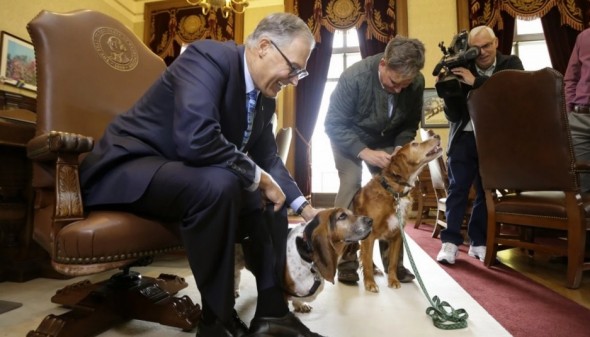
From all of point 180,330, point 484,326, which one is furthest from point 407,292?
point 180,330

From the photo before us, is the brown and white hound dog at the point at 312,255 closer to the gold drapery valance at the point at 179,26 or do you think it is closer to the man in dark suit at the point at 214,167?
the man in dark suit at the point at 214,167

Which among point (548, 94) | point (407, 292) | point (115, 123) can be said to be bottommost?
point (407, 292)

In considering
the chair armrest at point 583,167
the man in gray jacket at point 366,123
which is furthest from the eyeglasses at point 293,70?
the chair armrest at point 583,167

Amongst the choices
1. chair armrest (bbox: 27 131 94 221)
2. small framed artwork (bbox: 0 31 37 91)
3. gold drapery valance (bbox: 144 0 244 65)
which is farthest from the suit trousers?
small framed artwork (bbox: 0 31 37 91)

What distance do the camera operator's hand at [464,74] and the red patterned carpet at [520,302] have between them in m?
→ 1.23

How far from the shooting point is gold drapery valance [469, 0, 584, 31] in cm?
512

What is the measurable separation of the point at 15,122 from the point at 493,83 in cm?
255

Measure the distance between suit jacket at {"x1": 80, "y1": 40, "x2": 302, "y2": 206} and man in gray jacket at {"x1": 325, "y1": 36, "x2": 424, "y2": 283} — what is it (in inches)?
37.6

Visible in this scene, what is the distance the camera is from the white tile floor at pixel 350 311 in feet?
4.43

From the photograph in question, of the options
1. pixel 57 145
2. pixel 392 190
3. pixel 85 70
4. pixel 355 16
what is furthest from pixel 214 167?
pixel 355 16

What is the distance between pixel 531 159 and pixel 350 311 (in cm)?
133

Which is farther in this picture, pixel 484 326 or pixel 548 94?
pixel 548 94

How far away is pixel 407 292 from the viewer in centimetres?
189

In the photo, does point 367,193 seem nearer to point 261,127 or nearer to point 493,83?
point 261,127
